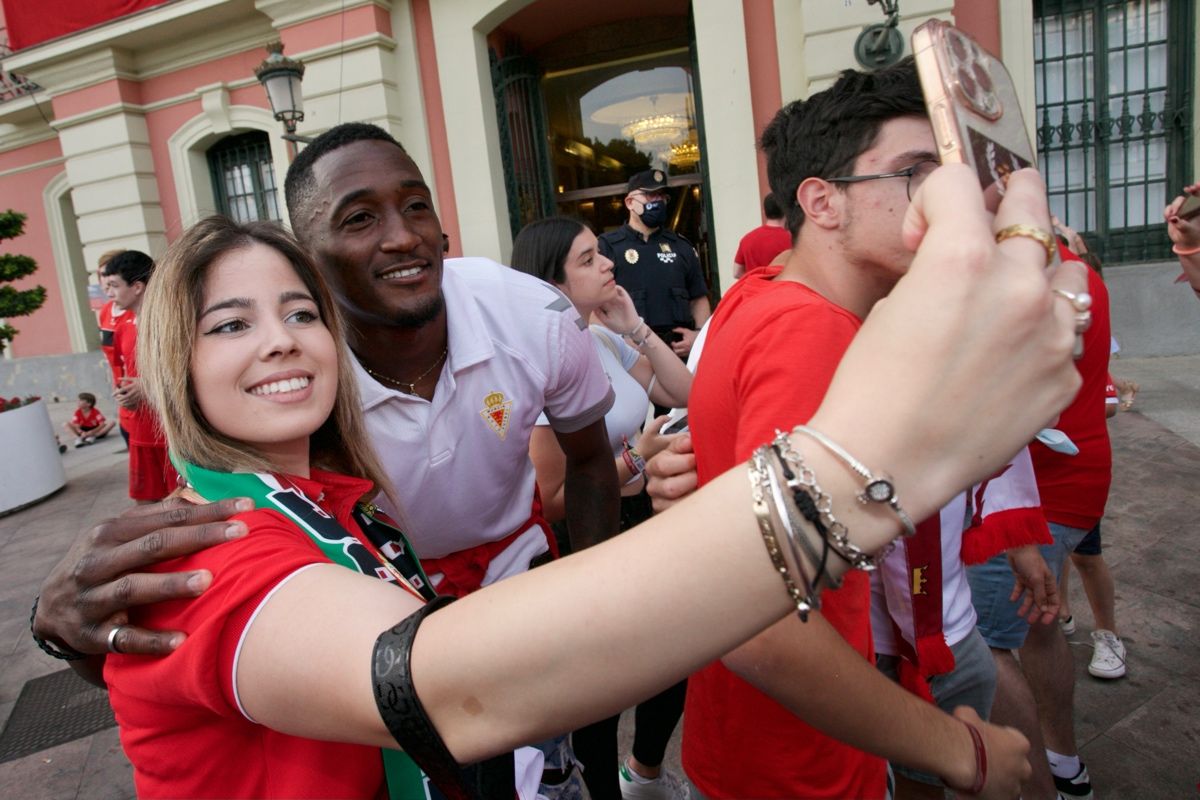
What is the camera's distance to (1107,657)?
120 inches

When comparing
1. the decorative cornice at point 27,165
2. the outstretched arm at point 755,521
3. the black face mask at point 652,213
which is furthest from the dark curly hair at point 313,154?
the decorative cornice at point 27,165

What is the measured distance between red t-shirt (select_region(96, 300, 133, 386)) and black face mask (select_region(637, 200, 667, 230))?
3.93 meters

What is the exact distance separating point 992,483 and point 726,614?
1829 mm

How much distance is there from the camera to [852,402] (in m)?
0.64

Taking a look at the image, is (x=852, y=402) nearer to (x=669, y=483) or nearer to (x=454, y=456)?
(x=669, y=483)

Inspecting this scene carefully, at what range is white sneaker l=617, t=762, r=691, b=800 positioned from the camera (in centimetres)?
270

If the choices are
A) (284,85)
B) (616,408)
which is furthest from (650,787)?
(284,85)

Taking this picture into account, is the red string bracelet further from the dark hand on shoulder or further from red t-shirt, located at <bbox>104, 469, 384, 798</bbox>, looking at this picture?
the dark hand on shoulder

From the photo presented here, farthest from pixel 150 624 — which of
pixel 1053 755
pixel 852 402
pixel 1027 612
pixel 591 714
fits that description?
pixel 1053 755

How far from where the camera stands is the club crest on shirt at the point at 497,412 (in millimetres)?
2066

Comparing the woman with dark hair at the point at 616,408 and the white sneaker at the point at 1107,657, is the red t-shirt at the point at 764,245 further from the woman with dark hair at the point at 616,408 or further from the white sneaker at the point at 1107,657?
the white sneaker at the point at 1107,657

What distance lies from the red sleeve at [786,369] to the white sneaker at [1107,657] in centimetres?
272

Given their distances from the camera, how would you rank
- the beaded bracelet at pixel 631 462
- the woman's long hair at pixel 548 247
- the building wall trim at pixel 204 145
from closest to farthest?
1. the beaded bracelet at pixel 631 462
2. the woman's long hair at pixel 548 247
3. the building wall trim at pixel 204 145

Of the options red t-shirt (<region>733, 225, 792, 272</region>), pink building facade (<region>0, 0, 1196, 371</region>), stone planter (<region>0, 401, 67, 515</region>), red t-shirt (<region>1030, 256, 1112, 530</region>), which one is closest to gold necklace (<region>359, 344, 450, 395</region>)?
red t-shirt (<region>1030, 256, 1112, 530</region>)
